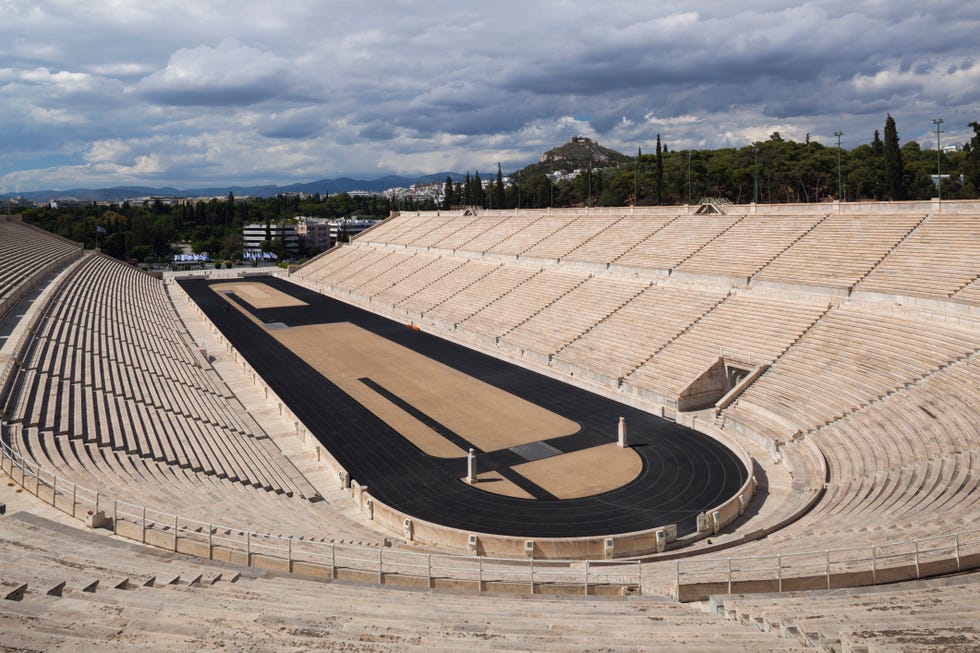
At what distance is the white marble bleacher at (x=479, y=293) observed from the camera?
42.8 m

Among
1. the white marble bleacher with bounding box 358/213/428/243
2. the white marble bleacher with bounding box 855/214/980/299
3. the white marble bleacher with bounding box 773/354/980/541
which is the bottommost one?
the white marble bleacher with bounding box 773/354/980/541

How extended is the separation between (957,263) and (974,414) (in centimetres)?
1032

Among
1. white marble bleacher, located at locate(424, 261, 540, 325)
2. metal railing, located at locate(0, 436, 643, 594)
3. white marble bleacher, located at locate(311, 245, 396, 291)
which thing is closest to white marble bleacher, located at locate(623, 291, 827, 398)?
metal railing, located at locate(0, 436, 643, 594)

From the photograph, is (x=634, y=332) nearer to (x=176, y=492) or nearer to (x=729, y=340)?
(x=729, y=340)

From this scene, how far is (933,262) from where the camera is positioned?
25875mm

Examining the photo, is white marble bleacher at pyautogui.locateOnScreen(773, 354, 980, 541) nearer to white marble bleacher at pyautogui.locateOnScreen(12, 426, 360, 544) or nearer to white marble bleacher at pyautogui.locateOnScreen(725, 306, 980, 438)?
white marble bleacher at pyautogui.locateOnScreen(725, 306, 980, 438)

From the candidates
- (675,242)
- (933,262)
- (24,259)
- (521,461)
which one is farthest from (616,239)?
(24,259)

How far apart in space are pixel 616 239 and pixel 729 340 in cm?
1789

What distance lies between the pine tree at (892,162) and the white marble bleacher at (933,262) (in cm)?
1970

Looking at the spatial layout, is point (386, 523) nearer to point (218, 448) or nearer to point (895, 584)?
point (218, 448)

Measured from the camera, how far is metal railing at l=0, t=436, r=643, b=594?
36.2 feet

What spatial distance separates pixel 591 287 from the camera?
38.9 meters

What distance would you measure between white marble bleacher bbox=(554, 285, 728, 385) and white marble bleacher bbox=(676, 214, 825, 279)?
1.68 meters

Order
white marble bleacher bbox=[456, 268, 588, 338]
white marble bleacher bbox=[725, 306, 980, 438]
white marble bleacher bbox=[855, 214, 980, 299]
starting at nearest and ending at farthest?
1. white marble bleacher bbox=[725, 306, 980, 438]
2. white marble bleacher bbox=[855, 214, 980, 299]
3. white marble bleacher bbox=[456, 268, 588, 338]
